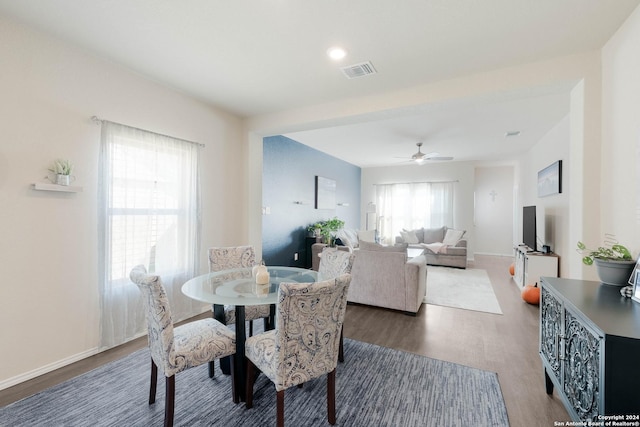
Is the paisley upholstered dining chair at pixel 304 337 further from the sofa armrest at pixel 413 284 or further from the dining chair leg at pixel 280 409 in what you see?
the sofa armrest at pixel 413 284

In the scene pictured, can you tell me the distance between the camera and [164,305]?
1689 millimetres

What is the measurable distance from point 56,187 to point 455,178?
8.22m

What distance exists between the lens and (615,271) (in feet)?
5.92

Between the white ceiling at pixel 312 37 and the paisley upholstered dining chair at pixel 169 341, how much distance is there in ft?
5.95

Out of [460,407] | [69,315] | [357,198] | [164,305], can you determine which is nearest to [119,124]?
[69,315]

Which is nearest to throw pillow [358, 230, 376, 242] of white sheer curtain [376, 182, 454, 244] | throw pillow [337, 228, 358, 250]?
throw pillow [337, 228, 358, 250]

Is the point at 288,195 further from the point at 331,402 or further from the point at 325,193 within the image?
the point at 331,402

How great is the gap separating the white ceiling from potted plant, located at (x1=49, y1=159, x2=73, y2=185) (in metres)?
1.01

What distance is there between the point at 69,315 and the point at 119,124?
5.77 feet

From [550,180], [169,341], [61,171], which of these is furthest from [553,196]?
[61,171]

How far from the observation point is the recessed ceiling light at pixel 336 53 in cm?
238

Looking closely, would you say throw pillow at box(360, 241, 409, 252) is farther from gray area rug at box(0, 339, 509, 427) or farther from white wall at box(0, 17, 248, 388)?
white wall at box(0, 17, 248, 388)

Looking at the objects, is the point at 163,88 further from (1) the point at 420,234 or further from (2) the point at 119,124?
(1) the point at 420,234

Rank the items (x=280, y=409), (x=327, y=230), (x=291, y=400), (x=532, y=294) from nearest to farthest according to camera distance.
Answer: (x=280, y=409) < (x=291, y=400) < (x=532, y=294) < (x=327, y=230)
